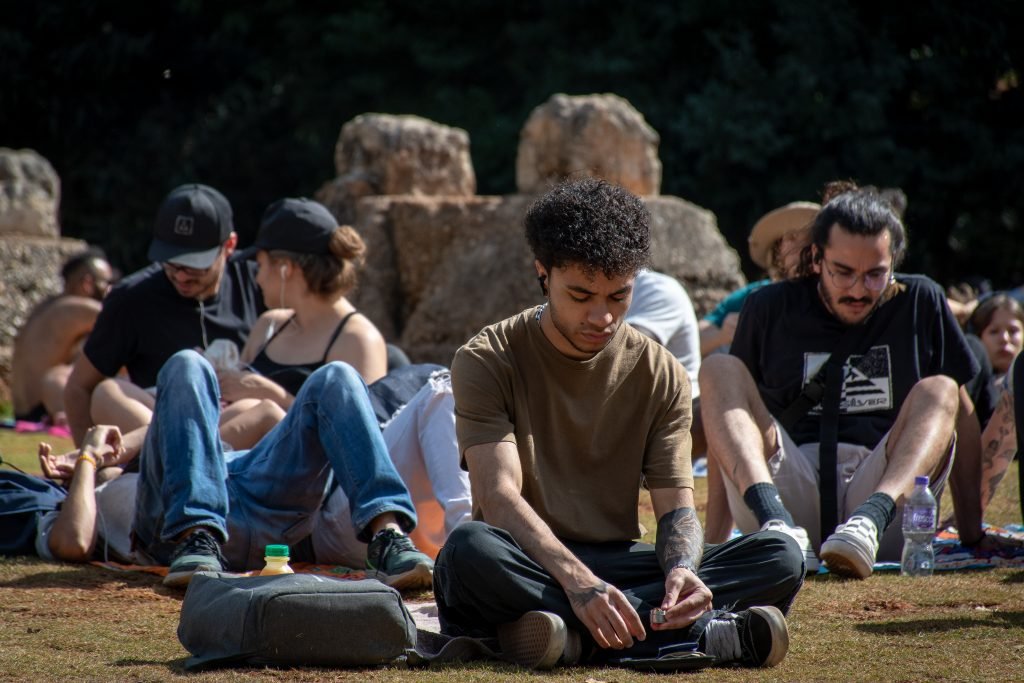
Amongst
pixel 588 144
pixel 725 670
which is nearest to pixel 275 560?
pixel 725 670

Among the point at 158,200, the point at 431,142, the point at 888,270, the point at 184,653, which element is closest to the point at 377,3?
the point at 158,200

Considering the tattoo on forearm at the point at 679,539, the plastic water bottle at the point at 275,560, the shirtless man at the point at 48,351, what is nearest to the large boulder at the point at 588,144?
the shirtless man at the point at 48,351

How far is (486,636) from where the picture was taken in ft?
12.0

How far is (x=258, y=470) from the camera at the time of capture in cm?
489

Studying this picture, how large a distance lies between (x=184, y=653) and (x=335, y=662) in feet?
1.58

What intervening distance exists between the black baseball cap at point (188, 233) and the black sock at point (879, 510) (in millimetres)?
3049

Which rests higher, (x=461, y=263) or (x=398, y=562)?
(x=461, y=263)

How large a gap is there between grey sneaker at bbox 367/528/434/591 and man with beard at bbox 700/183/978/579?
1224mm

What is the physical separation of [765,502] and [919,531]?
2.01 feet

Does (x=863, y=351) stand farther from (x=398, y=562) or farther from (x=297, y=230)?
(x=297, y=230)

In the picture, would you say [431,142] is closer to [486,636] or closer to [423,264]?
[423,264]

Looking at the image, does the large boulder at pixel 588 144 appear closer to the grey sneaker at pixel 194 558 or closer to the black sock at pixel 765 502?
the black sock at pixel 765 502

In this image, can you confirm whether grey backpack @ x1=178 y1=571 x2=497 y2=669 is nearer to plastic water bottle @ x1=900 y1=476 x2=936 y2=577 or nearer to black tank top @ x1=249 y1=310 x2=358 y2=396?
plastic water bottle @ x1=900 y1=476 x2=936 y2=577

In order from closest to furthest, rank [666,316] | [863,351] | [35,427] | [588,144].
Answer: [863,351] < [666,316] < [35,427] < [588,144]
